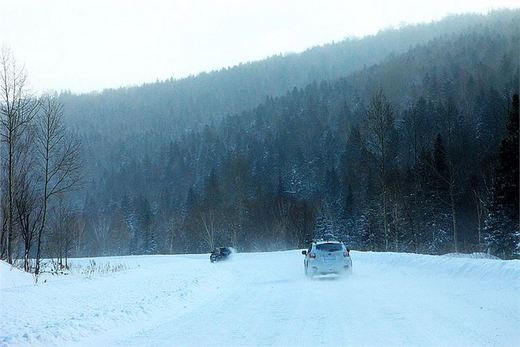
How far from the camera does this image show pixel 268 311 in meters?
12.3

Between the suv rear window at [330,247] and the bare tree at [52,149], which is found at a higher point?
the bare tree at [52,149]

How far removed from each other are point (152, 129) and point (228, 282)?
543 ft

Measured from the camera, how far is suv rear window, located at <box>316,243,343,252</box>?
2242 cm

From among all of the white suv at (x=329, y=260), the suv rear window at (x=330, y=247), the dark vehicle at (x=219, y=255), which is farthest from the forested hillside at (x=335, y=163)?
the white suv at (x=329, y=260)

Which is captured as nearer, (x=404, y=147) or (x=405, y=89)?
(x=404, y=147)

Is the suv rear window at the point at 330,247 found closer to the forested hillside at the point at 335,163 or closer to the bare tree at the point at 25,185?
the bare tree at the point at 25,185

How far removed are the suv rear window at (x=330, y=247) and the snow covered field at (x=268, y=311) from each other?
3.39 meters

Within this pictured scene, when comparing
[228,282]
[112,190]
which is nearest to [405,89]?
[112,190]

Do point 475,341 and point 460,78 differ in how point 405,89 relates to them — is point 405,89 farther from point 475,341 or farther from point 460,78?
point 475,341

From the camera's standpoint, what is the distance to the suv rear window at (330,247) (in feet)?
73.6

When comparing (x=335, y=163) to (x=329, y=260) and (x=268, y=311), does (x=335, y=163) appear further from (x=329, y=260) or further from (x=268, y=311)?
(x=268, y=311)

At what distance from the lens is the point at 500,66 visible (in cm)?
11375

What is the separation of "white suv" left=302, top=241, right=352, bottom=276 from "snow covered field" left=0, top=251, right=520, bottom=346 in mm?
2697

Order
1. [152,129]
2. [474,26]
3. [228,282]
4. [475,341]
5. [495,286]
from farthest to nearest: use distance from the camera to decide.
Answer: [152,129], [474,26], [228,282], [495,286], [475,341]
